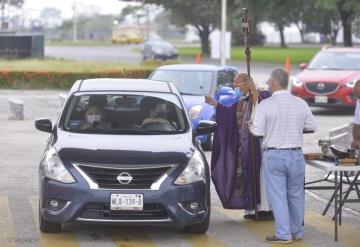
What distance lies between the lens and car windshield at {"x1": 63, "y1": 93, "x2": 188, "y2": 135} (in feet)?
29.2

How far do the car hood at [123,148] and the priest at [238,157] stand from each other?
1.87 ft

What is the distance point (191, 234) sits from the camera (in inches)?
340

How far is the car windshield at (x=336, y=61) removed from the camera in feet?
76.4

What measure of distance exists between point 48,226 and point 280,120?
248 centimetres

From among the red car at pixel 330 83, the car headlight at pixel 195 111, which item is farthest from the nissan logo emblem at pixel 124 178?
the red car at pixel 330 83

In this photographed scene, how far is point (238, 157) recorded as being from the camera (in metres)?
9.02

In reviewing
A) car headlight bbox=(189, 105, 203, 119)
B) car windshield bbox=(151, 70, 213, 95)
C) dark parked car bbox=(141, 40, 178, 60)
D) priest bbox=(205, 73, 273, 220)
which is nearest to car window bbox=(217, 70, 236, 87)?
car windshield bbox=(151, 70, 213, 95)

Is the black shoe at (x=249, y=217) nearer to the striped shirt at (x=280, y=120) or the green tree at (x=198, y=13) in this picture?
the striped shirt at (x=280, y=120)

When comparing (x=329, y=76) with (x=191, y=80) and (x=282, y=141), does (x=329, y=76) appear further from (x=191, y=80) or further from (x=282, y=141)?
(x=282, y=141)

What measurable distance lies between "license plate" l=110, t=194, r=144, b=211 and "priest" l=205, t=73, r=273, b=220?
56.4 inches

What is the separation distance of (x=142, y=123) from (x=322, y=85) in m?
13.9

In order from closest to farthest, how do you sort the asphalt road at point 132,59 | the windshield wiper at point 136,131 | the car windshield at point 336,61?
the windshield wiper at point 136,131, the car windshield at point 336,61, the asphalt road at point 132,59

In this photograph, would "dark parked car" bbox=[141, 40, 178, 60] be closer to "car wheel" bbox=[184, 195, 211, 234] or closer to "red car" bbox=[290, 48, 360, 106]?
"red car" bbox=[290, 48, 360, 106]

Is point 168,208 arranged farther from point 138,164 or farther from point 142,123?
point 142,123
